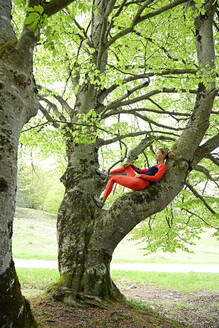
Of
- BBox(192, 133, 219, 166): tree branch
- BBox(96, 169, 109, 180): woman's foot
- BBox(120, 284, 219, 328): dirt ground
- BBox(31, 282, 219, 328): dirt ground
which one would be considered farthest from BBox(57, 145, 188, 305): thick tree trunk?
BBox(120, 284, 219, 328): dirt ground

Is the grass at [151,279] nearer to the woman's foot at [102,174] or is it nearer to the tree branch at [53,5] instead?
the woman's foot at [102,174]

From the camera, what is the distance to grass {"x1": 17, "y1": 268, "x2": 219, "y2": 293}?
7.87m

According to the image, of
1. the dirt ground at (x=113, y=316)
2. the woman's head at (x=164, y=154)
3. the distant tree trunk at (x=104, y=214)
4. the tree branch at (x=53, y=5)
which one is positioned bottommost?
the dirt ground at (x=113, y=316)

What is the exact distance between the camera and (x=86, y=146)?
527 cm

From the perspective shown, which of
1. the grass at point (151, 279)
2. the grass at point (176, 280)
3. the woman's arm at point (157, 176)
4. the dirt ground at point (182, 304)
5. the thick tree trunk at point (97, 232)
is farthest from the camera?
the grass at point (176, 280)

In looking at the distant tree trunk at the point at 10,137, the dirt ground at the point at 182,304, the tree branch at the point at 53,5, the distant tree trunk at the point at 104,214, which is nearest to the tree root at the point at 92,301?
the distant tree trunk at the point at 104,214

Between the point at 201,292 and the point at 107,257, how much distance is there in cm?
663

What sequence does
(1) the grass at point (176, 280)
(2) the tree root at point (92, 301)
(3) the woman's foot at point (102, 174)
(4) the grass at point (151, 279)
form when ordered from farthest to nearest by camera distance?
(1) the grass at point (176, 280) → (4) the grass at point (151, 279) → (3) the woman's foot at point (102, 174) → (2) the tree root at point (92, 301)

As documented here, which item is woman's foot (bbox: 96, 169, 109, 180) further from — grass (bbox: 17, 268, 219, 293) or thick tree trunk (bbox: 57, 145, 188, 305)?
grass (bbox: 17, 268, 219, 293)

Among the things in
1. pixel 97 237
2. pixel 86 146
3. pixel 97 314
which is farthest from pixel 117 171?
pixel 97 314

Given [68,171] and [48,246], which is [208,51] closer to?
[68,171]

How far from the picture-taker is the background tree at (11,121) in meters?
2.10

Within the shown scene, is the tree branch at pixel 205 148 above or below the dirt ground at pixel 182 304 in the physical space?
above

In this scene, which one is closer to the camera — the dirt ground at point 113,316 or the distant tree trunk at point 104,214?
the dirt ground at point 113,316
